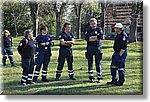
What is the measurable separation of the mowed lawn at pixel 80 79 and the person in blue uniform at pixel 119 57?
0.13 ft

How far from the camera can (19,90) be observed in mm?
3301

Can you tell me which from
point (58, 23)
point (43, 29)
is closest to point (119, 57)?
point (58, 23)

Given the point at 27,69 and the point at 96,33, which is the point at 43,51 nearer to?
the point at 27,69

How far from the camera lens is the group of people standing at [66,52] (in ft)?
10.6

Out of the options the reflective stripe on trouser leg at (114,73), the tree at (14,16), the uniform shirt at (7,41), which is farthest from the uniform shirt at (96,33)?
the uniform shirt at (7,41)

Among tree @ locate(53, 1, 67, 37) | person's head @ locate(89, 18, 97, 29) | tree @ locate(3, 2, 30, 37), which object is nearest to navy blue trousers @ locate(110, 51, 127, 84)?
person's head @ locate(89, 18, 97, 29)

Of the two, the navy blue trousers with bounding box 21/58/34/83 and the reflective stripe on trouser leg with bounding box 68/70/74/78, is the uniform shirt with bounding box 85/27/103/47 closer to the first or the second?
the reflective stripe on trouser leg with bounding box 68/70/74/78

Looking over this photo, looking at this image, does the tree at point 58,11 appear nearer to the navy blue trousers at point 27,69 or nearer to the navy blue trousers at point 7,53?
the navy blue trousers at point 27,69

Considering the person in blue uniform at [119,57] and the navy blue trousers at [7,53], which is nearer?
the person in blue uniform at [119,57]

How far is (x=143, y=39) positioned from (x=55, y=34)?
0.85 metres

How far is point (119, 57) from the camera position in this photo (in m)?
3.24

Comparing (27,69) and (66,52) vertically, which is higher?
(66,52)

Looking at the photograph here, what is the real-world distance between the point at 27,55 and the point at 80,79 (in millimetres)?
576

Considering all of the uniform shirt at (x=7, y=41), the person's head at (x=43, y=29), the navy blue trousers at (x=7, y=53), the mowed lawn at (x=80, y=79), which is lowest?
the mowed lawn at (x=80, y=79)
